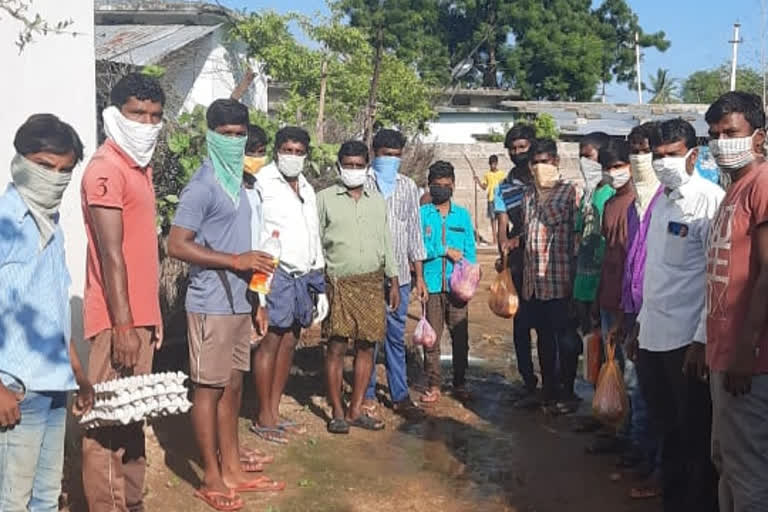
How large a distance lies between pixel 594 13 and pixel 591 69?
13.7 feet

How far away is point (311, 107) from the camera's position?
14.0 m

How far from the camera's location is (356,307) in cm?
595

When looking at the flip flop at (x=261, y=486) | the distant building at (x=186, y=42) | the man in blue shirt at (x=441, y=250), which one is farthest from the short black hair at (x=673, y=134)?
the distant building at (x=186, y=42)

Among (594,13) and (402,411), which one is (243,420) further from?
(594,13)

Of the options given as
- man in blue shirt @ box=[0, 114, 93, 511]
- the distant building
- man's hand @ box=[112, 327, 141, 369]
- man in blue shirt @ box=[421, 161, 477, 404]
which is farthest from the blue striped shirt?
the distant building

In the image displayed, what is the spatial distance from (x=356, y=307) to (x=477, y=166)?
12.5 metres

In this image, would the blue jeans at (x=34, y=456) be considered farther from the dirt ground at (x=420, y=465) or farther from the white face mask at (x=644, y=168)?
the white face mask at (x=644, y=168)

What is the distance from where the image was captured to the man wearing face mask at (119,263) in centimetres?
361

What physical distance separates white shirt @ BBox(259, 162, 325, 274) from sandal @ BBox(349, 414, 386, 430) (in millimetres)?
1274

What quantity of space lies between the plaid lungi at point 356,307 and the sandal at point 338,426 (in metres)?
0.62

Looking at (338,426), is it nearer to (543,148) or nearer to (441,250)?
(441,250)

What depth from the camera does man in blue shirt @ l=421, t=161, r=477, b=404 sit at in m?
6.76

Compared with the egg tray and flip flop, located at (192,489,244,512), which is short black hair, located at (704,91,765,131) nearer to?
the egg tray

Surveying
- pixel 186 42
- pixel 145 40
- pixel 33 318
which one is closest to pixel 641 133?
pixel 33 318
